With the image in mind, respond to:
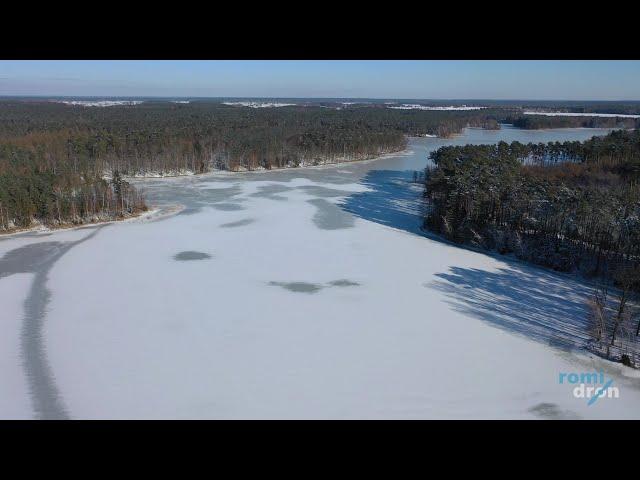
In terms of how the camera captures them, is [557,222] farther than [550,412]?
Yes

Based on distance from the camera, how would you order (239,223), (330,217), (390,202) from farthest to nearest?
1. (390,202)
2. (330,217)
3. (239,223)

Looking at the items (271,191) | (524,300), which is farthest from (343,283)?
(271,191)

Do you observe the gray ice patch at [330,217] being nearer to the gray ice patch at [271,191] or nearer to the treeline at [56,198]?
the gray ice patch at [271,191]

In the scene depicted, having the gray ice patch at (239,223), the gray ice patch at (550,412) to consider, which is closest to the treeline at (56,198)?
the gray ice patch at (239,223)

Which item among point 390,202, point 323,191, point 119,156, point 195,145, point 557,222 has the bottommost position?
point 390,202

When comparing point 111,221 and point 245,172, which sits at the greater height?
point 245,172

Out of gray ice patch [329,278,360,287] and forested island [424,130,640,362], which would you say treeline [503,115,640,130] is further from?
gray ice patch [329,278,360,287]

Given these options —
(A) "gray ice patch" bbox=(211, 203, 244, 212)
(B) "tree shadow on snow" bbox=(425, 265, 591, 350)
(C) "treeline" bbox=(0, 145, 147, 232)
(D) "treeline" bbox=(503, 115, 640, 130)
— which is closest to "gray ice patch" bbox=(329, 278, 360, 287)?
(B) "tree shadow on snow" bbox=(425, 265, 591, 350)

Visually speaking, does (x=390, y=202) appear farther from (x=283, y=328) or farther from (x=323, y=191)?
(x=283, y=328)
